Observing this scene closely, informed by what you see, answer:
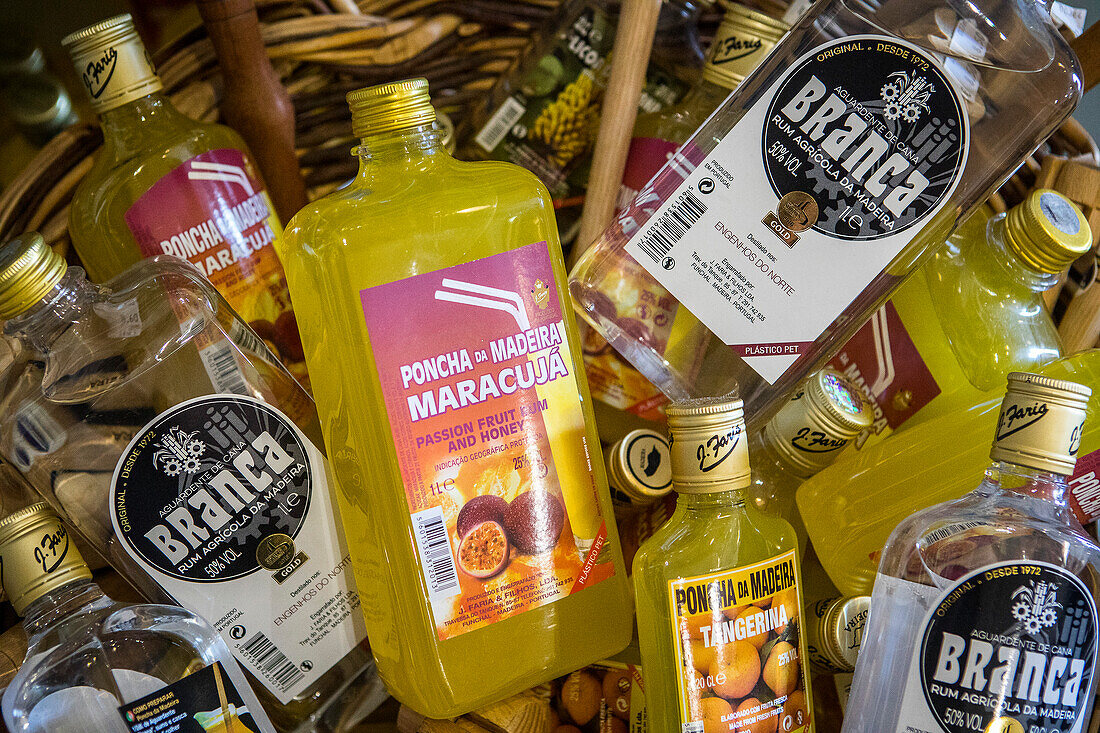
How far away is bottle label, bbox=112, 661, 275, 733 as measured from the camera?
2.32 ft

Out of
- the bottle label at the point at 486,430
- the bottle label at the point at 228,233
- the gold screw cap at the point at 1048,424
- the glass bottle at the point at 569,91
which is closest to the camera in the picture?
the gold screw cap at the point at 1048,424

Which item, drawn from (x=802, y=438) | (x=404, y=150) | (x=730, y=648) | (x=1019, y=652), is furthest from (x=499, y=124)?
(x=1019, y=652)

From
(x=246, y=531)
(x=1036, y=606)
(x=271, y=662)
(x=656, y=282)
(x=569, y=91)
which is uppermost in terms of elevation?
(x=569, y=91)

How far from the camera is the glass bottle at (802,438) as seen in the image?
0.78 metres

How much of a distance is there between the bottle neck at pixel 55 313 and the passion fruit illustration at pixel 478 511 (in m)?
0.40

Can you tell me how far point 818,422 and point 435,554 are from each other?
36cm

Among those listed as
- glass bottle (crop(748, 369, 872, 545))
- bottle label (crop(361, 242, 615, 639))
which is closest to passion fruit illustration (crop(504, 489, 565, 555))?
bottle label (crop(361, 242, 615, 639))

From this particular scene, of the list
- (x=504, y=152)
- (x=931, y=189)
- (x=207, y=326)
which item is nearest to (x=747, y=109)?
(x=931, y=189)

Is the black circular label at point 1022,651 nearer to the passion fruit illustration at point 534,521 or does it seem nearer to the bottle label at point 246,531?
the passion fruit illustration at point 534,521

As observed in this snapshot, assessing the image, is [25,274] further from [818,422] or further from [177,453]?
[818,422]

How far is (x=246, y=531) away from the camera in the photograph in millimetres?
802

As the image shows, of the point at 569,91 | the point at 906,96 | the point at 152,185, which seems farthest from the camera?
the point at 569,91

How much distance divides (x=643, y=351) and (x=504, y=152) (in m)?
0.32

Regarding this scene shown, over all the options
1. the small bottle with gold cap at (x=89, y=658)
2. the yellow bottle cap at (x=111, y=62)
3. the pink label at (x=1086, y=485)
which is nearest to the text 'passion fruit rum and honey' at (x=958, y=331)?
the pink label at (x=1086, y=485)
